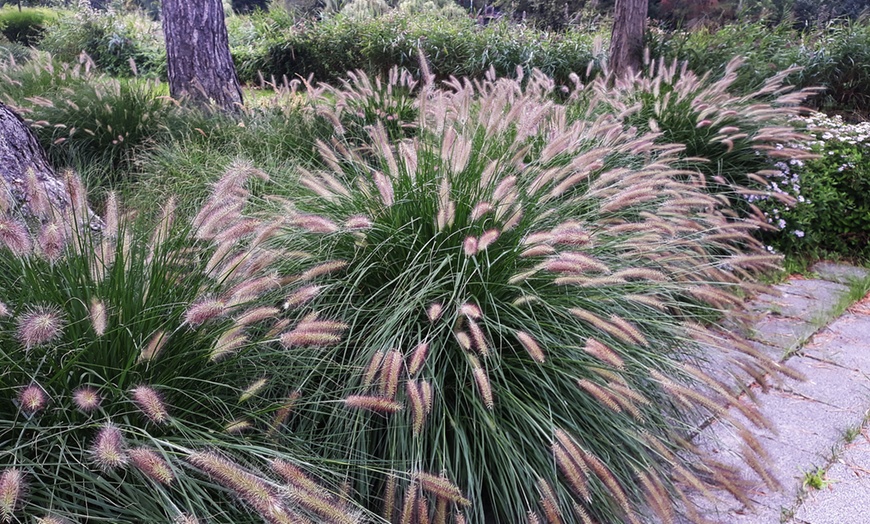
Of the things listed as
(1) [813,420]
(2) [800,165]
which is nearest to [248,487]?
(1) [813,420]

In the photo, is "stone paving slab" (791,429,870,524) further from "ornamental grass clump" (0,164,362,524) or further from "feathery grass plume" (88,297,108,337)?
"feathery grass plume" (88,297,108,337)

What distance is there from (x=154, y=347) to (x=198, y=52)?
4807 mm

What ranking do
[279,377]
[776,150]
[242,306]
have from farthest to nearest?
[776,150] < [279,377] < [242,306]

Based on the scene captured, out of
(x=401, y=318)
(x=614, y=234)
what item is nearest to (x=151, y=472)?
(x=401, y=318)

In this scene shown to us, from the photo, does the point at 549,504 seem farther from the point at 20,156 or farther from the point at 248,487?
the point at 20,156

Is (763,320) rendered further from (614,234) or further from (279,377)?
(279,377)

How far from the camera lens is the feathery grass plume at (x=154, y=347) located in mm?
1378

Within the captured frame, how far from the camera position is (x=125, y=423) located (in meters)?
1.41

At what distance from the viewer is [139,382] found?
1.46 metres

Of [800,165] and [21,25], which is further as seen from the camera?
[21,25]

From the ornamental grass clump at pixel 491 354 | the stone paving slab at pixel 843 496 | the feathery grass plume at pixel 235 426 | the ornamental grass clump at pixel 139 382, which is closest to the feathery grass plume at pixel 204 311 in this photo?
the ornamental grass clump at pixel 139 382

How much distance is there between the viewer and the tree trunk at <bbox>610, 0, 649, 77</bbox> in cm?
679

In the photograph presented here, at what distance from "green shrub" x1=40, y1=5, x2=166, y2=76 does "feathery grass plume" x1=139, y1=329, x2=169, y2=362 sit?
1180 centimetres

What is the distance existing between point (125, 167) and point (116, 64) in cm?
984
